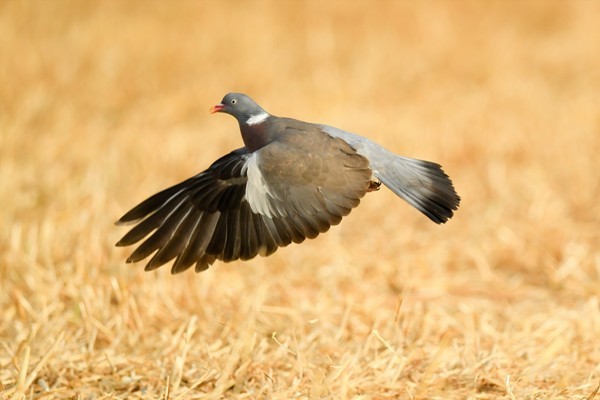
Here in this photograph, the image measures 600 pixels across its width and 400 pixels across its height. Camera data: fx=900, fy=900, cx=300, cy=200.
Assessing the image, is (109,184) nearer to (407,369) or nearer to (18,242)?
(18,242)

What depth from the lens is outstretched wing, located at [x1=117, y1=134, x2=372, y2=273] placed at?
9.81 ft

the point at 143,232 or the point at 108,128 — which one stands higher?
the point at 108,128

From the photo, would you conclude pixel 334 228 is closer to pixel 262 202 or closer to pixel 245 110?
pixel 245 110

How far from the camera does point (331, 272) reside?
497 cm

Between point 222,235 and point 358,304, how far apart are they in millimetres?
1412

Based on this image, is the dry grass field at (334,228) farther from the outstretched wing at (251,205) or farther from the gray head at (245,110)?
the gray head at (245,110)

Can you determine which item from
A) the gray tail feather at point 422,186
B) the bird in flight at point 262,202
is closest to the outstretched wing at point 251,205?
the bird in flight at point 262,202

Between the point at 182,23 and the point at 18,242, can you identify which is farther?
the point at 182,23

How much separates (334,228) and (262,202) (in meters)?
2.76

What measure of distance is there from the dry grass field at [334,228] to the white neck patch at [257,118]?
750mm

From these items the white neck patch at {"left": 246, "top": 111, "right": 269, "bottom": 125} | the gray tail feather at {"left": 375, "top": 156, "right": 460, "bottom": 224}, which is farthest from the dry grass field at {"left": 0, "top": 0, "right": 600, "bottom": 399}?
the white neck patch at {"left": 246, "top": 111, "right": 269, "bottom": 125}

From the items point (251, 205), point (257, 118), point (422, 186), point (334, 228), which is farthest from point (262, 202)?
point (334, 228)

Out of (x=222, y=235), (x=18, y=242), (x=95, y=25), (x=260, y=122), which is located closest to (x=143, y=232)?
(x=222, y=235)

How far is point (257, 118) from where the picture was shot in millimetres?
3275
